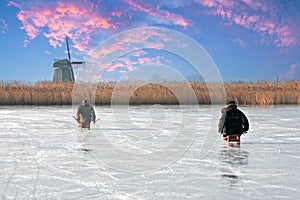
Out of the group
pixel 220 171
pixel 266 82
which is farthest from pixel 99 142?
pixel 266 82

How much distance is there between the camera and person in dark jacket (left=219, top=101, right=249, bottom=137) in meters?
5.61

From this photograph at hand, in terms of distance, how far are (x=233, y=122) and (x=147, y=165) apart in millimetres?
2178

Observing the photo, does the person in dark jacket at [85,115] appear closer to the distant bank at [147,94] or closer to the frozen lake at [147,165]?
the frozen lake at [147,165]

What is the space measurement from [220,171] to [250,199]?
0.99 m

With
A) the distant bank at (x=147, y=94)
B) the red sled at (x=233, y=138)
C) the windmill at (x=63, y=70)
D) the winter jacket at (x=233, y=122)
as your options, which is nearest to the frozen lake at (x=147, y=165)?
the red sled at (x=233, y=138)

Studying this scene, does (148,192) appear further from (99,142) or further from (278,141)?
Answer: (278,141)

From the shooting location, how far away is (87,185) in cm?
312

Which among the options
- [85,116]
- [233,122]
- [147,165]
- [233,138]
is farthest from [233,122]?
[85,116]

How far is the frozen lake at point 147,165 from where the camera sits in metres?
2.92

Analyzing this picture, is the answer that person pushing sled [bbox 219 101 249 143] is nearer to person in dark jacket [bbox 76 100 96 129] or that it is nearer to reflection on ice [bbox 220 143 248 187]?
reflection on ice [bbox 220 143 248 187]

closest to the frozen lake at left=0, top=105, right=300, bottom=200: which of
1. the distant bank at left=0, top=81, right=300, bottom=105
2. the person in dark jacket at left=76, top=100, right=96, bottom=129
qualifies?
the person in dark jacket at left=76, top=100, right=96, bottom=129

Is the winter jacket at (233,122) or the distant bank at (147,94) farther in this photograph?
the distant bank at (147,94)

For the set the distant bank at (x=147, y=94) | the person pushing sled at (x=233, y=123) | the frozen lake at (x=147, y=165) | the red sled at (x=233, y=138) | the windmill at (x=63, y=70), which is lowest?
the frozen lake at (x=147, y=165)

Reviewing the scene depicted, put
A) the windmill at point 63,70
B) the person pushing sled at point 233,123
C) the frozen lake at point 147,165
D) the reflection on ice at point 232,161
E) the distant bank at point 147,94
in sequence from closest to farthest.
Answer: the frozen lake at point 147,165 < the reflection on ice at point 232,161 < the person pushing sled at point 233,123 < the distant bank at point 147,94 < the windmill at point 63,70
